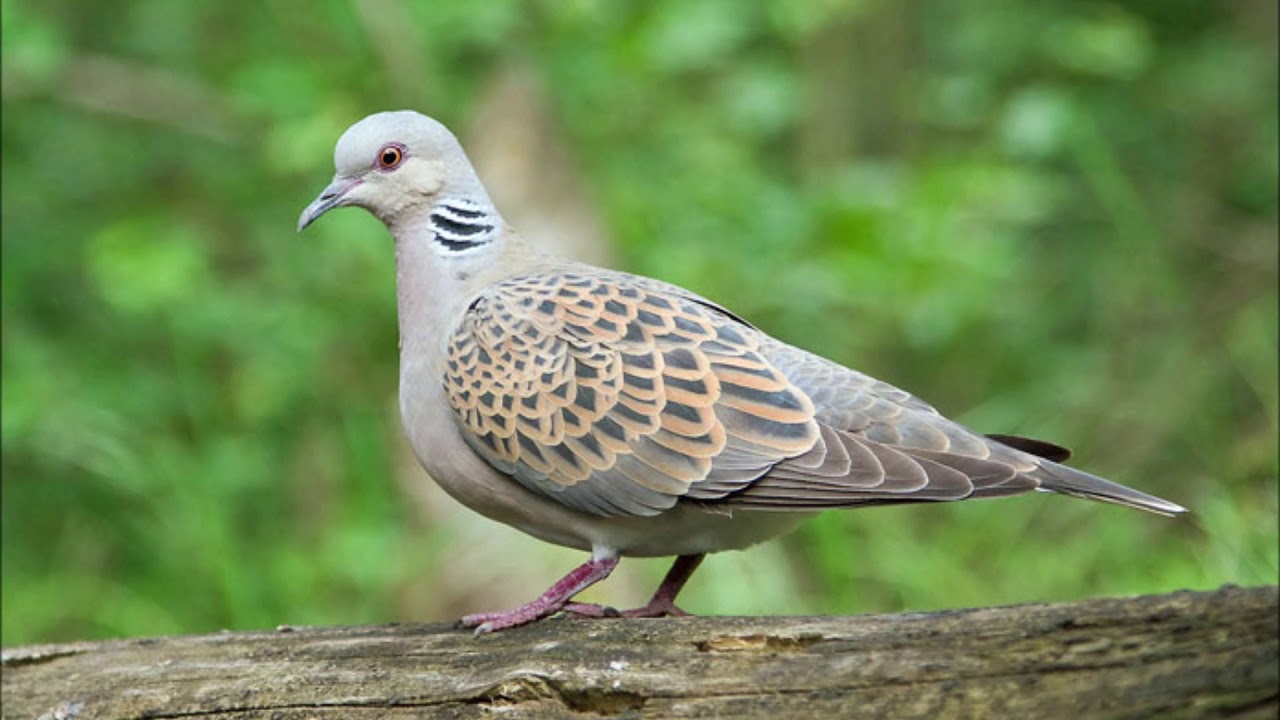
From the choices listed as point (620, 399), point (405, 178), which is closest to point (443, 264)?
point (405, 178)

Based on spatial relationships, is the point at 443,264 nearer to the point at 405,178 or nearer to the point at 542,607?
the point at 405,178

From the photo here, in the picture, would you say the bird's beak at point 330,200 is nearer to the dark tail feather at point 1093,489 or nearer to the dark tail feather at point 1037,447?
the dark tail feather at point 1037,447

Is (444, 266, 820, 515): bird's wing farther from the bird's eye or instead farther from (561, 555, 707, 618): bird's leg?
the bird's eye

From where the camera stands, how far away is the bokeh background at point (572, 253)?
559cm

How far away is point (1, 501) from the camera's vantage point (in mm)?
6621

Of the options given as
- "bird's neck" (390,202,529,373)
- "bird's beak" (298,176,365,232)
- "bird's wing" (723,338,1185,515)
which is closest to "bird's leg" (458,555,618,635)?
"bird's wing" (723,338,1185,515)

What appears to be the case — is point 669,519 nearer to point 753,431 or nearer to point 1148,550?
point 753,431

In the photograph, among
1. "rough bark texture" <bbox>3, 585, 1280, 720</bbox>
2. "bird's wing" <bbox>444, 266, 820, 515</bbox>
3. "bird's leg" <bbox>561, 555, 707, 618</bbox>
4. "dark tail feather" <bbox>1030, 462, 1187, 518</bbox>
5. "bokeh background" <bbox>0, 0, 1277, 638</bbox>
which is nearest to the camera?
"rough bark texture" <bbox>3, 585, 1280, 720</bbox>

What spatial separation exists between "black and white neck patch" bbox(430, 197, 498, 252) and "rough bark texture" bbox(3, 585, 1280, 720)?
3.07ft

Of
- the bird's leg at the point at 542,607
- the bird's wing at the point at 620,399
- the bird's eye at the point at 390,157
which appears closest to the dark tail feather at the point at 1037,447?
the bird's wing at the point at 620,399

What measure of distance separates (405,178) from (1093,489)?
1.76m

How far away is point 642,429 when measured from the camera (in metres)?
3.16

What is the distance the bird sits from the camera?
299cm

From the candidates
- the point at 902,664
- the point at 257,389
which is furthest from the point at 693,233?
the point at 902,664
